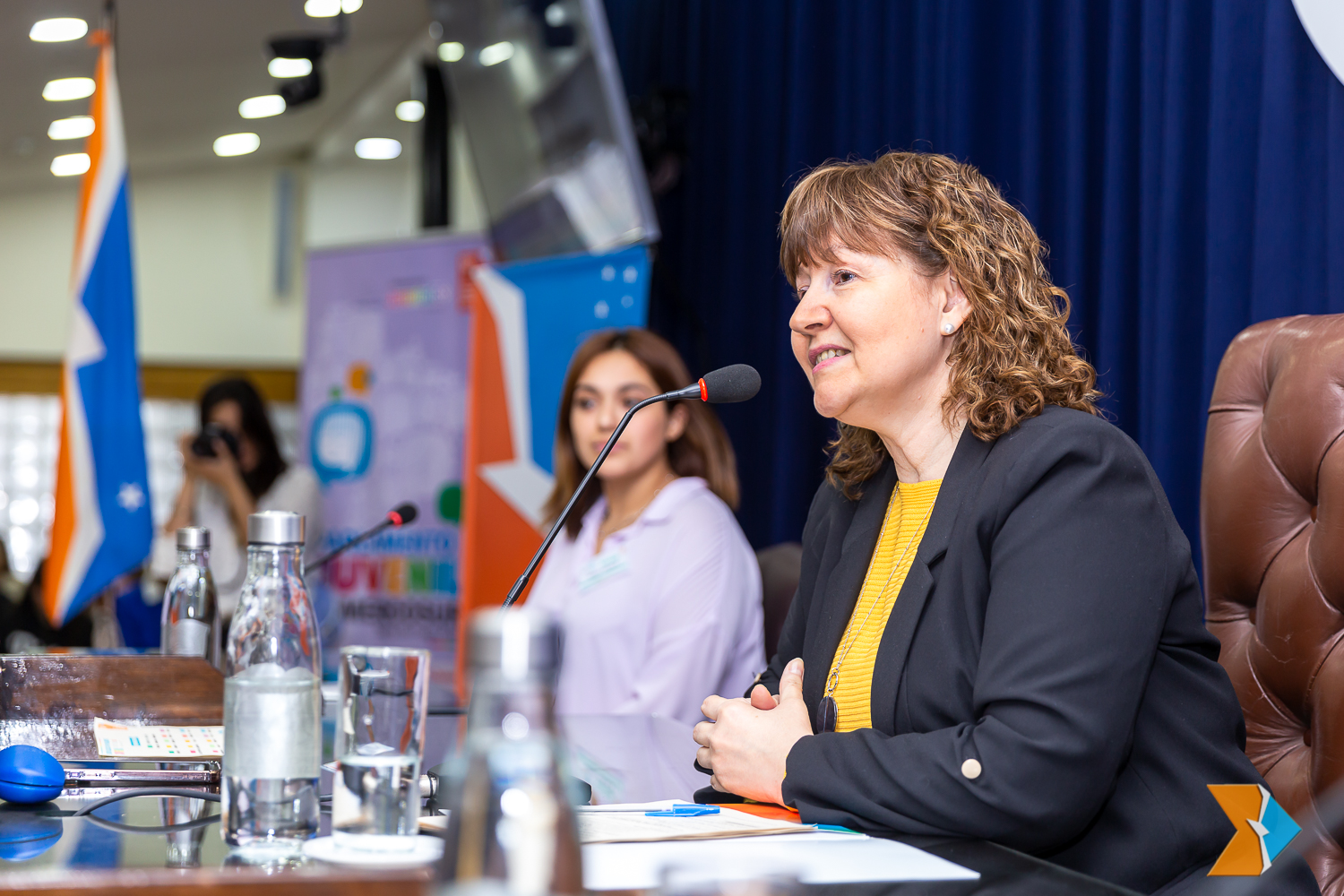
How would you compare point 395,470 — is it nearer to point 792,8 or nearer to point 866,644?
point 792,8

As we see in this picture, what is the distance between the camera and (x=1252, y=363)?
1.39 m

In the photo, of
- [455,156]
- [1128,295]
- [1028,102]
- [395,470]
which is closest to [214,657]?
[1128,295]

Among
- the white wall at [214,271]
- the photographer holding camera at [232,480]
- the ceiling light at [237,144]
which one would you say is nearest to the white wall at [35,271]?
the white wall at [214,271]

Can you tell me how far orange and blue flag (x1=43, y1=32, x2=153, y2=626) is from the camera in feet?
11.2

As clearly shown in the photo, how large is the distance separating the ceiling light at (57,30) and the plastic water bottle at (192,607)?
3864 mm

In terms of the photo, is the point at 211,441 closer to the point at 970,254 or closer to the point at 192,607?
the point at 192,607

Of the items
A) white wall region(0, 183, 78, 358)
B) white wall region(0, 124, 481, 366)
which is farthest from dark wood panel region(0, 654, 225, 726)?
white wall region(0, 183, 78, 358)

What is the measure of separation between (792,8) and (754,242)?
2.03ft

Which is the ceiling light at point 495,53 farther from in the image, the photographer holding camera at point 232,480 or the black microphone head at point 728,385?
the black microphone head at point 728,385

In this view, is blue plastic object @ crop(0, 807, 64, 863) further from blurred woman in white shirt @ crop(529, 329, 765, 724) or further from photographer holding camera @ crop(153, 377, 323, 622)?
→ photographer holding camera @ crop(153, 377, 323, 622)

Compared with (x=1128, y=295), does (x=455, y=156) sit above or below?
above

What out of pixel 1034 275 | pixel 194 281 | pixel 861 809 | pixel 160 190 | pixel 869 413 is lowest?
pixel 861 809

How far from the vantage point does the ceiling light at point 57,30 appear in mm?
4746

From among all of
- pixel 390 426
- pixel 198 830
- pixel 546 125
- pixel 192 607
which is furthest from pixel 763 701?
pixel 390 426
